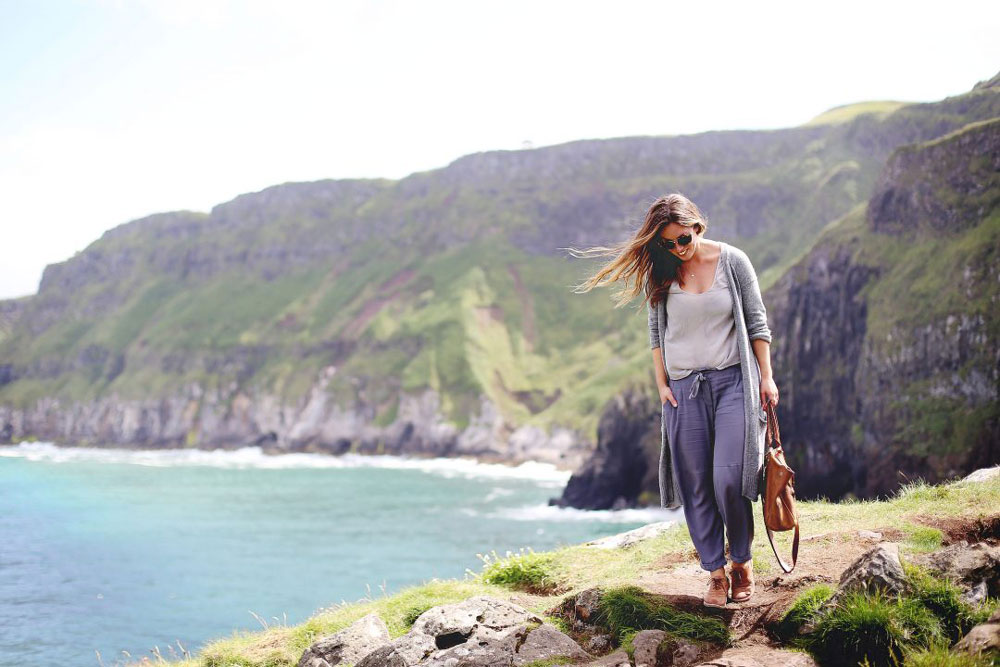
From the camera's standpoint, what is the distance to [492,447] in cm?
13225

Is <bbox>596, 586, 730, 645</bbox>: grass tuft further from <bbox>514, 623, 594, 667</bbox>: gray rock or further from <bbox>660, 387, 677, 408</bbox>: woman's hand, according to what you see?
<bbox>660, 387, 677, 408</bbox>: woman's hand

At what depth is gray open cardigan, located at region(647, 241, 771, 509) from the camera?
746 centimetres

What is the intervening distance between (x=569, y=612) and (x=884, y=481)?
5562 cm

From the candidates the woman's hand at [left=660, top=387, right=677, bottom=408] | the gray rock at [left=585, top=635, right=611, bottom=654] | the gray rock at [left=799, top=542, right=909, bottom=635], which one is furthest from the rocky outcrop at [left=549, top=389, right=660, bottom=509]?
the gray rock at [left=799, top=542, right=909, bottom=635]

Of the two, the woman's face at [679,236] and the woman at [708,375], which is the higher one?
the woman's face at [679,236]

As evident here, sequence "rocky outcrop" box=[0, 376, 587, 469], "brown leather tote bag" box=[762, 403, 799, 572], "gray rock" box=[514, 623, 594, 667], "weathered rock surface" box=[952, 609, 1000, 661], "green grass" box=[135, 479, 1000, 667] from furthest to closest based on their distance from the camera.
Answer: "rocky outcrop" box=[0, 376, 587, 469] → "green grass" box=[135, 479, 1000, 667] → "gray rock" box=[514, 623, 594, 667] → "brown leather tote bag" box=[762, 403, 799, 572] → "weathered rock surface" box=[952, 609, 1000, 661]

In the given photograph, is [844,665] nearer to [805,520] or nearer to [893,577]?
[893,577]

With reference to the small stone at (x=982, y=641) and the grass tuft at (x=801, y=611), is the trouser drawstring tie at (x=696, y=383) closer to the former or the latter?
the grass tuft at (x=801, y=611)

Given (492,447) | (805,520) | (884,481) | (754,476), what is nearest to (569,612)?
(754,476)

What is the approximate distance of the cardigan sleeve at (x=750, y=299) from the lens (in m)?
7.83

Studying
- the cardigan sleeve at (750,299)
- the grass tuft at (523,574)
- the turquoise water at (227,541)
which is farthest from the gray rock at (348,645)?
the cardigan sleeve at (750,299)

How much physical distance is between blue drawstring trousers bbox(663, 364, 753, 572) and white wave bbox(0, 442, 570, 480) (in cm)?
9220

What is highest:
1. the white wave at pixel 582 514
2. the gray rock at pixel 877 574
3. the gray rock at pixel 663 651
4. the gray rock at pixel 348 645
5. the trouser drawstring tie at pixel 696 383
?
the trouser drawstring tie at pixel 696 383

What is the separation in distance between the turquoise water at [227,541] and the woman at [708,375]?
5.96m
